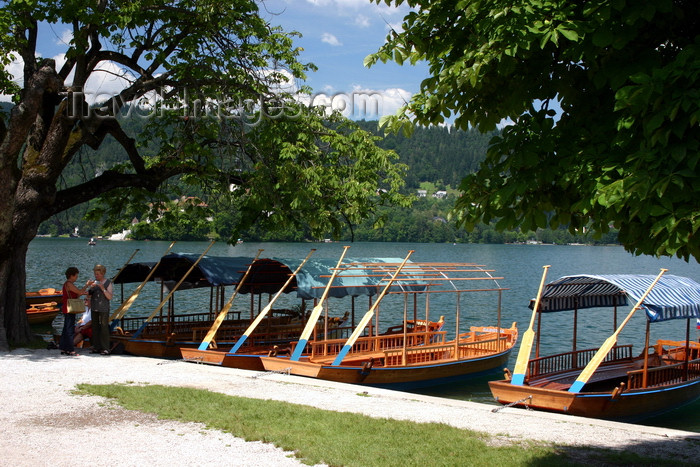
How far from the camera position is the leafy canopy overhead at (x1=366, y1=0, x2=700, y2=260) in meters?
4.70

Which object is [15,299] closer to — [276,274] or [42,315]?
[276,274]

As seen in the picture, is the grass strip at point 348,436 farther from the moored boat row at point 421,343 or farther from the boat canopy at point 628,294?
the boat canopy at point 628,294

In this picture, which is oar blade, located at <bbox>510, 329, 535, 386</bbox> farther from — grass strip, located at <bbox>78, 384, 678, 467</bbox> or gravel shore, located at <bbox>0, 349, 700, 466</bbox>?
grass strip, located at <bbox>78, 384, 678, 467</bbox>

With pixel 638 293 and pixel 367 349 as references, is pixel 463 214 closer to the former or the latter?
pixel 638 293

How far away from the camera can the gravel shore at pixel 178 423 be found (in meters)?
8.10

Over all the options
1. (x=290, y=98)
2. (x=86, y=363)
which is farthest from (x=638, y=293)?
(x=86, y=363)

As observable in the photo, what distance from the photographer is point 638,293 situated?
15602mm

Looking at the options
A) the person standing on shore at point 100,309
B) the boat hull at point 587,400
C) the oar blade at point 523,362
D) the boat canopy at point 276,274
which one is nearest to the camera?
the boat hull at point 587,400

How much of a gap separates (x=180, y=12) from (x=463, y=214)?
13.6 meters

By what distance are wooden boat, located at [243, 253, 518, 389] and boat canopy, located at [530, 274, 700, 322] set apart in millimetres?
1964

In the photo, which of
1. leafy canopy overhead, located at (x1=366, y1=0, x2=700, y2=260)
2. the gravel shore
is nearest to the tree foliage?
the gravel shore

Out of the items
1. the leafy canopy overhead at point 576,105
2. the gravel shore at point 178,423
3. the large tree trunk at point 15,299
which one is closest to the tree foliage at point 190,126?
the large tree trunk at point 15,299

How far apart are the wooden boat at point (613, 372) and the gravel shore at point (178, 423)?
187 centimetres

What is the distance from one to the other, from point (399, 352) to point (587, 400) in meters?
6.05
